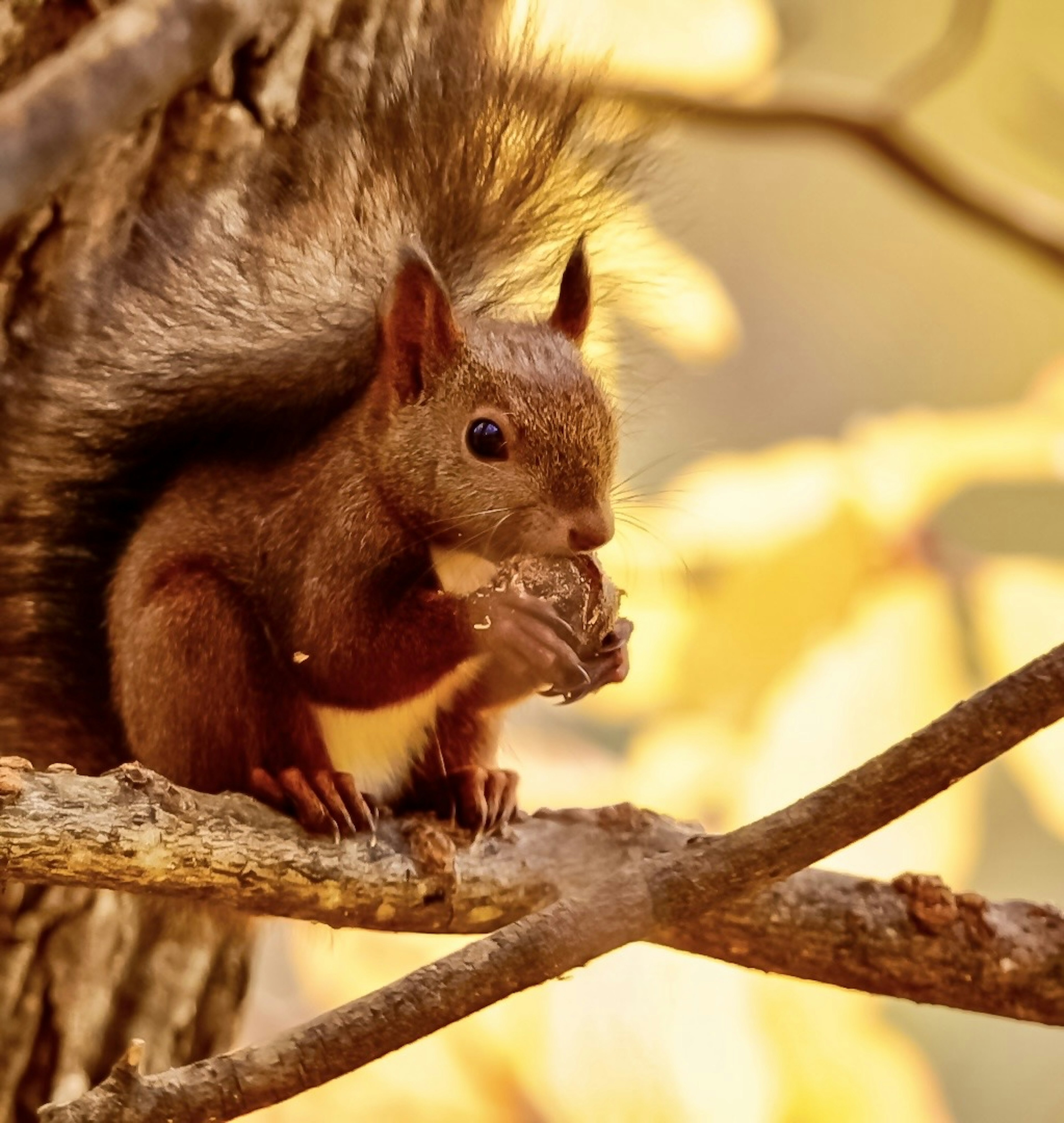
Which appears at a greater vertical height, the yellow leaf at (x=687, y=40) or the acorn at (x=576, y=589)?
the yellow leaf at (x=687, y=40)

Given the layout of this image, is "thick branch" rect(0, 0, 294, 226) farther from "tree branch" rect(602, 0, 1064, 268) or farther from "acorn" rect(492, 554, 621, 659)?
"tree branch" rect(602, 0, 1064, 268)

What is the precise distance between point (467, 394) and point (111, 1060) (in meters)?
1.12

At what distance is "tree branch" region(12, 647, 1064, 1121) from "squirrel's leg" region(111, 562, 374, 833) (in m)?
0.36

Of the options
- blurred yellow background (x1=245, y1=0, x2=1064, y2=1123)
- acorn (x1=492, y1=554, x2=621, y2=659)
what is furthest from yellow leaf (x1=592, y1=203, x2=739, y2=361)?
acorn (x1=492, y1=554, x2=621, y2=659)

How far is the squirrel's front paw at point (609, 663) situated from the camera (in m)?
1.61

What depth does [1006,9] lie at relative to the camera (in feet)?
11.4

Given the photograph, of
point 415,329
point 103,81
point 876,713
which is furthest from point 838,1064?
point 103,81

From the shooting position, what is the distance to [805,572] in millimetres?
3053

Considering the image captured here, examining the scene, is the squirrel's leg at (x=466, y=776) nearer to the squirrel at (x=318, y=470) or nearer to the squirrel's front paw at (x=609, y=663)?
the squirrel at (x=318, y=470)

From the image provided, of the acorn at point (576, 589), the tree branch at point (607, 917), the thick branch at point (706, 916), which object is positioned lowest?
the tree branch at point (607, 917)

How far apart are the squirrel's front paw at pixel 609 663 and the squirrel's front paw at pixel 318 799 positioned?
250mm

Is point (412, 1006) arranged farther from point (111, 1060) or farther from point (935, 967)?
point (111, 1060)

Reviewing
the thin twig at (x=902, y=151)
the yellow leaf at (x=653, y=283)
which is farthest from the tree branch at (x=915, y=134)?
the yellow leaf at (x=653, y=283)

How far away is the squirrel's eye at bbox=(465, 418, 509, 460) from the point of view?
1.69 m
